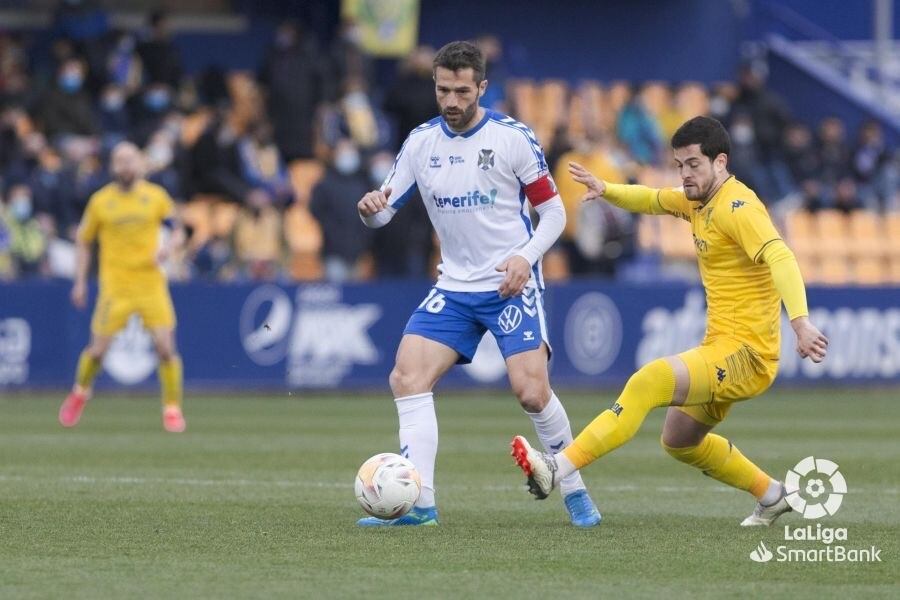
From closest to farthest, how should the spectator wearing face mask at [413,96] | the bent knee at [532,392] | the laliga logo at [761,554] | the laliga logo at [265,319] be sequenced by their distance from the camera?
the laliga logo at [761,554]
the bent knee at [532,392]
the laliga logo at [265,319]
the spectator wearing face mask at [413,96]

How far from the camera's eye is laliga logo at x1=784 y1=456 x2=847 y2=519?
918 centimetres

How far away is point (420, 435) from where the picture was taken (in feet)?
28.6

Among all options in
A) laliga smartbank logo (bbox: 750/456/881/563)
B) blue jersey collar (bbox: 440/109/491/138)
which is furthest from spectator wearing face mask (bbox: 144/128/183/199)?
blue jersey collar (bbox: 440/109/491/138)

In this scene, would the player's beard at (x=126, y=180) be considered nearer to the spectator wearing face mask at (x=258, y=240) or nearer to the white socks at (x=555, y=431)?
the spectator wearing face mask at (x=258, y=240)

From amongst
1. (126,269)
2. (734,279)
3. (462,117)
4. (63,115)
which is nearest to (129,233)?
(126,269)

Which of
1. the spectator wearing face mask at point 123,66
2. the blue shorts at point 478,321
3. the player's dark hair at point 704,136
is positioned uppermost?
the spectator wearing face mask at point 123,66

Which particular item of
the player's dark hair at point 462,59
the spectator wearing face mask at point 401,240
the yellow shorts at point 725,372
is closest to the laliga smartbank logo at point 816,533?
the yellow shorts at point 725,372

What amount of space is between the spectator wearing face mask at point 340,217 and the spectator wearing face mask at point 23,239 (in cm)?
317

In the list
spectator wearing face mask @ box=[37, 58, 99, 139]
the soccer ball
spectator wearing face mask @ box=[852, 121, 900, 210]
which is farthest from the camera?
spectator wearing face mask @ box=[852, 121, 900, 210]

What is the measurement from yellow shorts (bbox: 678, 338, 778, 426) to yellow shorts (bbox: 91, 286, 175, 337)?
7.79 m

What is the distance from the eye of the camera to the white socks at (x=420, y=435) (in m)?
8.70

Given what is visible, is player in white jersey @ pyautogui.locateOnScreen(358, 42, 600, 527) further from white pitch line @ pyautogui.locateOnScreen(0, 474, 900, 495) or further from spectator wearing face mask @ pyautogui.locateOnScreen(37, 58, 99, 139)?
spectator wearing face mask @ pyautogui.locateOnScreen(37, 58, 99, 139)

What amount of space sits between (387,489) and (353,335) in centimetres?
1172

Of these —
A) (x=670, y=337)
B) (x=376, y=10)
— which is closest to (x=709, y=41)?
(x=376, y=10)
